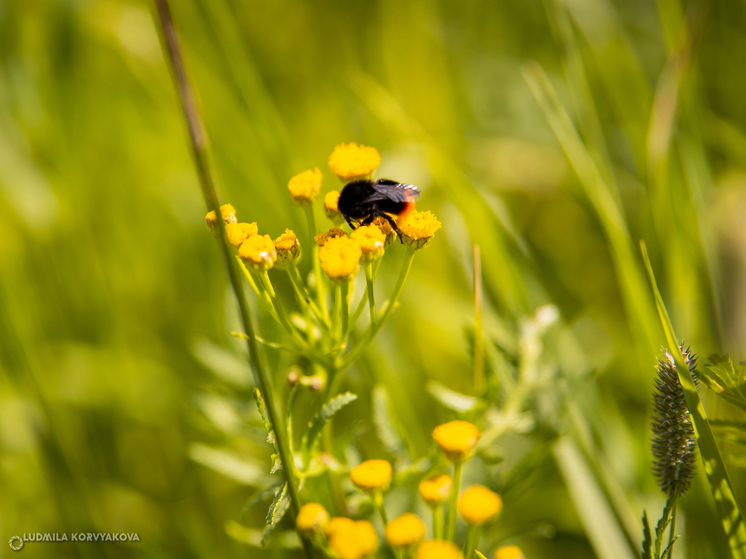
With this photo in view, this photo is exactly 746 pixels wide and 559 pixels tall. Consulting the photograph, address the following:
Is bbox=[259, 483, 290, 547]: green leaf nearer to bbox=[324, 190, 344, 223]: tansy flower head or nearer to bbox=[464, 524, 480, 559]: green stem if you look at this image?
bbox=[464, 524, 480, 559]: green stem

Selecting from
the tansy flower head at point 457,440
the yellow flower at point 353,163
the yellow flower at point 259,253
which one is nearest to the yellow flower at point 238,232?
the yellow flower at point 259,253

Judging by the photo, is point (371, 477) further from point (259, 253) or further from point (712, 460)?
point (712, 460)

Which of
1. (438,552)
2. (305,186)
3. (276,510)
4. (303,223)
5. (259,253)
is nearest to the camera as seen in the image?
(438,552)

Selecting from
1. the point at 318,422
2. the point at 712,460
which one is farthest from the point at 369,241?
the point at 712,460

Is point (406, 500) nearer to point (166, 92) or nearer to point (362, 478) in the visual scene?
point (362, 478)

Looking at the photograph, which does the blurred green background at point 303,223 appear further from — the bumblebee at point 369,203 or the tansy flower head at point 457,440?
the bumblebee at point 369,203

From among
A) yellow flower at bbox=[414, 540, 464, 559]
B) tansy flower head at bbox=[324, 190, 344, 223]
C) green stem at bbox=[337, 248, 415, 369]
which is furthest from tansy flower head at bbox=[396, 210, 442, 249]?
yellow flower at bbox=[414, 540, 464, 559]
